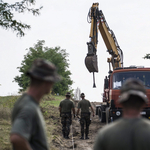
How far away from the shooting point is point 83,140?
1308 cm

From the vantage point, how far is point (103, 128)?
2859mm

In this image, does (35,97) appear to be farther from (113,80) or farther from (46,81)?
(113,80)

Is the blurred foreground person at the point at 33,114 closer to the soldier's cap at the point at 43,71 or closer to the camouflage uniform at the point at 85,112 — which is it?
the soldier's cap at the point at 43,71

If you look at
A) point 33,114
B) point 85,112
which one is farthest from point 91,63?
point 33,114

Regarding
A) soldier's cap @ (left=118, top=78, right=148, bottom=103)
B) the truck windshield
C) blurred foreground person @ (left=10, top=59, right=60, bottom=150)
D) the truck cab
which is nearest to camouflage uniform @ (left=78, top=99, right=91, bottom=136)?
the truck cab

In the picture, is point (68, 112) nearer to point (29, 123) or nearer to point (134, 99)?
point (29, 123)

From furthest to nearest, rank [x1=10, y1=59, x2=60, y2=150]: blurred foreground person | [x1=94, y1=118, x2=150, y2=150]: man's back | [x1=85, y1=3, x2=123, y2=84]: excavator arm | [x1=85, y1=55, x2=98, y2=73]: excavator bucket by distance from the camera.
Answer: [x1=85, y1=3, x2=123, y2=84]: excavator arm
[x1=85, y1=55, x2=98, y2=73]: excavator bucket
[x1=10, y1=59, x2=60, y2=150]: blurred foreground person
[x1=94, y1=118, x2=150, y2=150]: man's back

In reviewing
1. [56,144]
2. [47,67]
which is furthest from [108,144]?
[56,144]

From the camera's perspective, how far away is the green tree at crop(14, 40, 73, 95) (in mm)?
59944

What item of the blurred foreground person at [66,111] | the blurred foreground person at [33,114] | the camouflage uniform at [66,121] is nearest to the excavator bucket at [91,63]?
the blurred foreground person at [66,111]

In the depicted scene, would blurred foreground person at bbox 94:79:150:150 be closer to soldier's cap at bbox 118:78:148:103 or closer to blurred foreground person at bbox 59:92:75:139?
soldier's cap at bbox 118:78:148:103

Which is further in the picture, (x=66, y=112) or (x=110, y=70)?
(x=110, y=70)

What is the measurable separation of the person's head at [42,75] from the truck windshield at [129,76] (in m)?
10.9

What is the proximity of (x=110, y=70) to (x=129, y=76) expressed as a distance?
1.46 m
